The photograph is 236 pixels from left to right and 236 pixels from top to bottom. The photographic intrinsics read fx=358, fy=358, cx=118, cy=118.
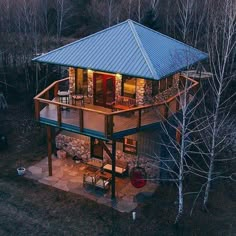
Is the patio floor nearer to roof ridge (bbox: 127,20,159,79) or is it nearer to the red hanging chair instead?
the red hanging chair

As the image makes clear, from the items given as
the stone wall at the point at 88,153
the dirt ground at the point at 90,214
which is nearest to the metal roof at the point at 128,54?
the stone wall at the point at 88,153

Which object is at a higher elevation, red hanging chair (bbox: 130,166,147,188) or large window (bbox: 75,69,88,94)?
large window (bbox: 75,69,88,94)

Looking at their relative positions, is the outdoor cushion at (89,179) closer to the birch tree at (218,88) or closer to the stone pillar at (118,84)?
the stone pillar at (118,84)

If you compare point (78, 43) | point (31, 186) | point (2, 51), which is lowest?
point (31, 186)

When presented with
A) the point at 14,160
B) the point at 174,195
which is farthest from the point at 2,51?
the point at 174,195

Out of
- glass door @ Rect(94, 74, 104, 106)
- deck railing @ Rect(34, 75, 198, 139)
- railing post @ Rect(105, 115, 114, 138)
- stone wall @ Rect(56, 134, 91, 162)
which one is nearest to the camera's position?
railing post @ Rect(105, 115, 114, 138)

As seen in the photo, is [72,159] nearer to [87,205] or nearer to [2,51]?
[87,205]

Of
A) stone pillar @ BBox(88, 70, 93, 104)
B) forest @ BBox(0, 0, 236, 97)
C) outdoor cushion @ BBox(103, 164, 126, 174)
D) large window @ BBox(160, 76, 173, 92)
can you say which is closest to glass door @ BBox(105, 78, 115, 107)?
stone pillar @ BBox(88, 70, 93, 104)
